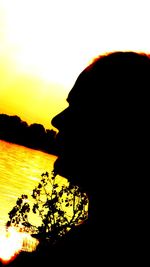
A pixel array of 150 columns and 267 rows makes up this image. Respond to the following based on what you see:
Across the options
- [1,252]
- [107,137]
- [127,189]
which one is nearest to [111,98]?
[107,137]

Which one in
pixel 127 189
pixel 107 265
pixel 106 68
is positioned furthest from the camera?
pixel 106 68

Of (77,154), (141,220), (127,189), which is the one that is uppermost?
(77,154)

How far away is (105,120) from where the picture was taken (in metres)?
2.40

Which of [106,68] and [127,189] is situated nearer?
[127,189]

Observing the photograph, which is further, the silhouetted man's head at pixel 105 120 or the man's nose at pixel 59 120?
the man's nose at pixel 59 120

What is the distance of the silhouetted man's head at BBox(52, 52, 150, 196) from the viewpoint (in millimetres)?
2332

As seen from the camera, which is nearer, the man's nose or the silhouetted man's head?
the silhouetted man's head

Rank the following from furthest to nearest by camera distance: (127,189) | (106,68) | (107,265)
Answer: (106,68)
(127,189)
(107,265)

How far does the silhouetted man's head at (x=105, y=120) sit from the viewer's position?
7.65 feet

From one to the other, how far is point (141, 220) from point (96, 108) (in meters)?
0.77

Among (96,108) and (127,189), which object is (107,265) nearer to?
(127,189)

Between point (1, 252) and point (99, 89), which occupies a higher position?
point (99, 89)

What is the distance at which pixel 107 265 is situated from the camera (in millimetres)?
2135

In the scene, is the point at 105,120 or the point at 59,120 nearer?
the point at 105,120
